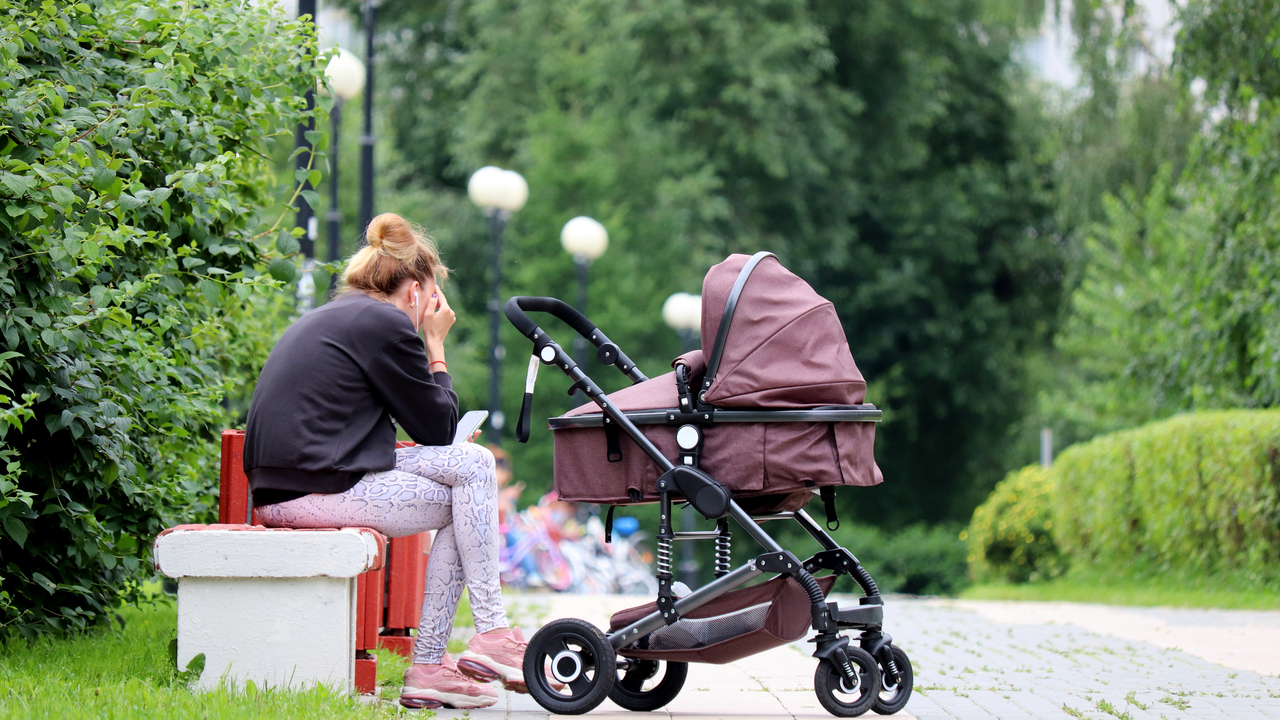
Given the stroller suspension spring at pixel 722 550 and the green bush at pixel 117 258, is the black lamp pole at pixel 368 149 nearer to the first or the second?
the green bush at pixel 117 258

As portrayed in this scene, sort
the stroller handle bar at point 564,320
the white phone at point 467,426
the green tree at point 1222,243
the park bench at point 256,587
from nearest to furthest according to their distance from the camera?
1. the park bench at point 256,587
2. the stroller handle bar at point 564,320
3. the white phone at point 467,426
4. the green tree at point 1222,243

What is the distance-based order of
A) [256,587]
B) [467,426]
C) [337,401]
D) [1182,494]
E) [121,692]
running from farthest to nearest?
[1182,494] < [467,426] < [337,401] < [256,587] < [121,692]

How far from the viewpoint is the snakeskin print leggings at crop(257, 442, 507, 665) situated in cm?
421

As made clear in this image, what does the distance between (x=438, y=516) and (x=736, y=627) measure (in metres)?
1.05

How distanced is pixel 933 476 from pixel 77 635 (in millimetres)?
25151

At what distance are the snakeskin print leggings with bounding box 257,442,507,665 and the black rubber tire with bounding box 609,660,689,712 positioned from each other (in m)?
0.51

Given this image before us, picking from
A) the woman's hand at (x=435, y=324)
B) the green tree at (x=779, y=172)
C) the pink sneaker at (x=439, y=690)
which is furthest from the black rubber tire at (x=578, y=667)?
the green tree at (x=779, y=172)

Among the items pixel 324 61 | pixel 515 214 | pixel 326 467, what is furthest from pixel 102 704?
pixel 515 214

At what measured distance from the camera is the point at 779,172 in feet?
74.4

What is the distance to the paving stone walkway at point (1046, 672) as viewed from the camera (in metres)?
4.54

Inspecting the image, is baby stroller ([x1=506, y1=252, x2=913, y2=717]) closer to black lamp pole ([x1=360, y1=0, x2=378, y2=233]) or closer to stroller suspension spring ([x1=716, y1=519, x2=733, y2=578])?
stroller suspension spring ([x1=716, y1=519, x2=733, y2=578])

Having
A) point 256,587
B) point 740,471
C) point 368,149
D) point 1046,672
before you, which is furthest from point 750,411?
point 368,149

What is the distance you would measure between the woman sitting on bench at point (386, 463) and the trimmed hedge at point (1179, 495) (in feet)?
23.7

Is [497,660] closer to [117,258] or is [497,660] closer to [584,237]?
[117,258]
